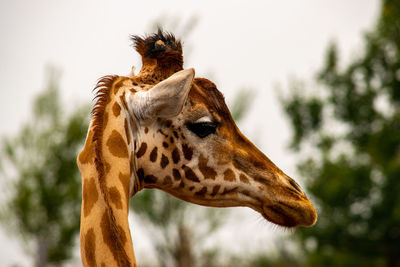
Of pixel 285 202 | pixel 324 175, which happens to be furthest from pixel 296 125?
pixel 285 202

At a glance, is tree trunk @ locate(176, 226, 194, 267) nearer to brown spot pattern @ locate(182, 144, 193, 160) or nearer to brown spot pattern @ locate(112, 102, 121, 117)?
brown spot pattern @ locate(182, 144, 193, 160)

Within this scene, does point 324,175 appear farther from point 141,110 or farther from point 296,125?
point 141,110

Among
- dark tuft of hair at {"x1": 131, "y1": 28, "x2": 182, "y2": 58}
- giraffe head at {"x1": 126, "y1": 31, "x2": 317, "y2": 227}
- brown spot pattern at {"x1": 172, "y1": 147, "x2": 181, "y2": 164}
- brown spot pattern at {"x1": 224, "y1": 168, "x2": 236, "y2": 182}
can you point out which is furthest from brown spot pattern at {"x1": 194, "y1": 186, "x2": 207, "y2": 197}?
dark tuft of hair at {"x1": 131, "y1": 28, "x2": 182, "y2": 58}

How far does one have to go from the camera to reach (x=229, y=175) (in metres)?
2.76

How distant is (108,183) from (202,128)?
73 cm

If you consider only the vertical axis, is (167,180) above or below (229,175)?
below

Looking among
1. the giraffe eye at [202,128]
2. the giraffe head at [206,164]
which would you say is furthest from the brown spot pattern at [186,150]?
the giraffe eye at [202,128]

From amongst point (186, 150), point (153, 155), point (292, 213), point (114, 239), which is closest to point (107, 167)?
point (153, 155)

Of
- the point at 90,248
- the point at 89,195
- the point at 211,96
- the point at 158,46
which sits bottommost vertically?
the point at 90,248

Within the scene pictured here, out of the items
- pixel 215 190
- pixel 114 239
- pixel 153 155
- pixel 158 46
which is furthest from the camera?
pixel 158 46

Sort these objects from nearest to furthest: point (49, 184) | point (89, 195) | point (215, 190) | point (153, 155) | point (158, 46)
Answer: point (89, 195)
point (153, 155)
point (215, 190)
point (158, 46)
point (49, 184)

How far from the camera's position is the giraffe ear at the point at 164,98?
242 cm

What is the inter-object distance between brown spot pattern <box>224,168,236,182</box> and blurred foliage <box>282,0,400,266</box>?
2374 cm

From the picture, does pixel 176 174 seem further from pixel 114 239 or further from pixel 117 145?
pixel 114 239
